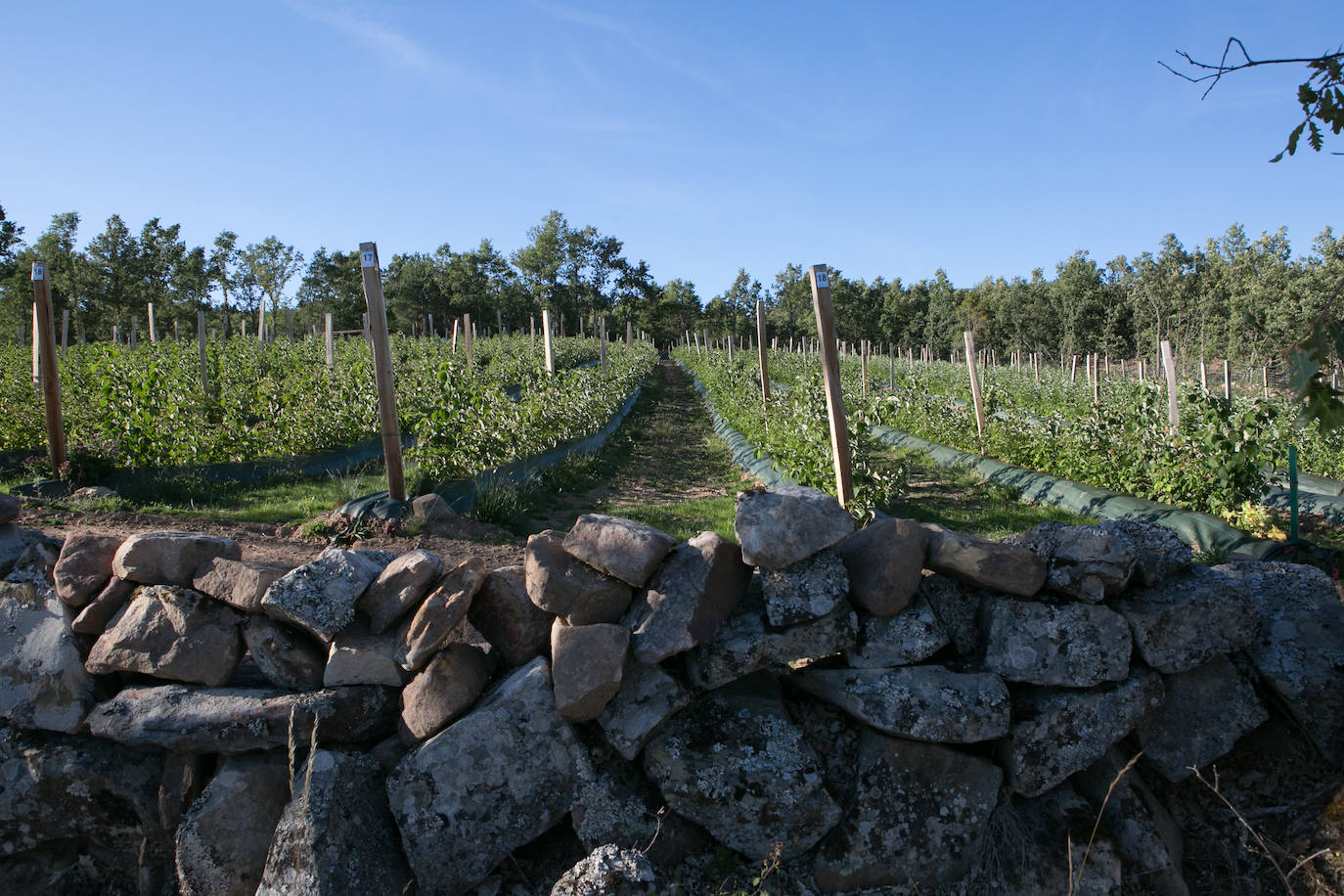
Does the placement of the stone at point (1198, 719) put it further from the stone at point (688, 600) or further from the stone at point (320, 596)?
the stone at point (320, 596)

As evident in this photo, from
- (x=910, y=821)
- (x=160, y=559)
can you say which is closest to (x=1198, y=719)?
(x=910, y=821)

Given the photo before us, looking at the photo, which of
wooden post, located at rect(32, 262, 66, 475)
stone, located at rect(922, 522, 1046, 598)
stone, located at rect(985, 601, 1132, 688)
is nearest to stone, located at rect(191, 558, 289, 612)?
stone, located at rect(922, 522, 1046, 598)

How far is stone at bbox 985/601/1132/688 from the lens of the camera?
265 centimetres

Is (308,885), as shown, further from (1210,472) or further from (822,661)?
(1210,472)

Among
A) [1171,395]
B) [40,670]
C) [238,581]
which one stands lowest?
[40,670]

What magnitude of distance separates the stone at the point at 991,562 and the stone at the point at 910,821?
23.3 inches

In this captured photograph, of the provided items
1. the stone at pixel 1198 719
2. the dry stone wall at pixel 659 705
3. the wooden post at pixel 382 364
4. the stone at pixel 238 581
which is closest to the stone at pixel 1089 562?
the dry stone wall at pixel 659 705

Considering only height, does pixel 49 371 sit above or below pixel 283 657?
above

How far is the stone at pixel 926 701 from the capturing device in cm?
256

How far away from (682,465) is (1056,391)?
11.1 meters

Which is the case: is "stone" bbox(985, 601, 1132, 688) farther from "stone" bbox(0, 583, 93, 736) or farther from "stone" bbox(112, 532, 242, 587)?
"stone" bbox(0, 583, 93, 736)

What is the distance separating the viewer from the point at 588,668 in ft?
8.52

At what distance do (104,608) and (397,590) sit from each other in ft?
3.92

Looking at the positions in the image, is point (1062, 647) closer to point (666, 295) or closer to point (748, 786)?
point (748, 786)
